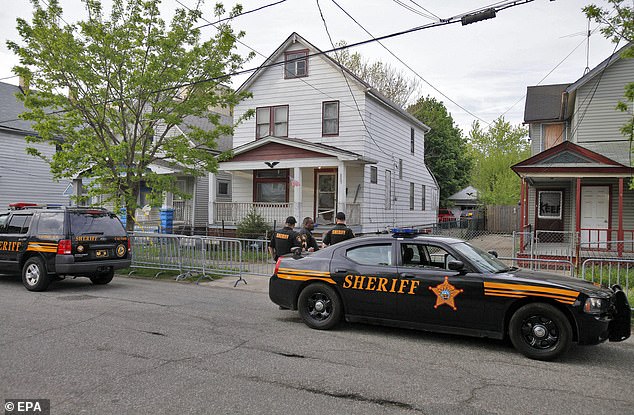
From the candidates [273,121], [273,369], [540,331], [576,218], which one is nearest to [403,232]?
[540,331]

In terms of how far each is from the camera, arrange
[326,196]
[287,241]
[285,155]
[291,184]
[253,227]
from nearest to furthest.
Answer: [287,241], [253,227], [285,155], [291,184], [326,196]

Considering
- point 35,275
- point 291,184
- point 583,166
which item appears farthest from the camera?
point 291,184

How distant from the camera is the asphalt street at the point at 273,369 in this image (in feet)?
14.3

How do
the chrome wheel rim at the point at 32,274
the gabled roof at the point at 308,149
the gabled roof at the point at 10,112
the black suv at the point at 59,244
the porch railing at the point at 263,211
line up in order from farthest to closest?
the gabled roof at the point at 10,112 < the porch railing at the point at 263,211 < the gabled roof at the point at 308,149 < the chrome wheel rim at the point at 32,274 < the black suv at the point at 59,244

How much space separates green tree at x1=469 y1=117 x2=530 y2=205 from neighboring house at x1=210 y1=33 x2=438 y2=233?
16234 millimetres

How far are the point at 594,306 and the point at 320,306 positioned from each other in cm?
360

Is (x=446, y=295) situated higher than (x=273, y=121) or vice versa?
(x=273, y=121)

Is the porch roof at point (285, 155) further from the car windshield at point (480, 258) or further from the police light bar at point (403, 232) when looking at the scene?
the car windshield at point (480, 258)

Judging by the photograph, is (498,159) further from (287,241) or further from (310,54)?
(287,241)

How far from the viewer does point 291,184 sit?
19953 millimetres

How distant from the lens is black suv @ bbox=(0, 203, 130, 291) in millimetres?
10047

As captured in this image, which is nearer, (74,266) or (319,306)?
(319,306)

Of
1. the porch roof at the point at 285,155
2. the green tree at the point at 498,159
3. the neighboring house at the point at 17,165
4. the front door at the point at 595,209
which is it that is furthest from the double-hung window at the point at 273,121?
the green tree at the point at 498,159

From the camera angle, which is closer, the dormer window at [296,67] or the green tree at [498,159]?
the dormer window at [296,67]
